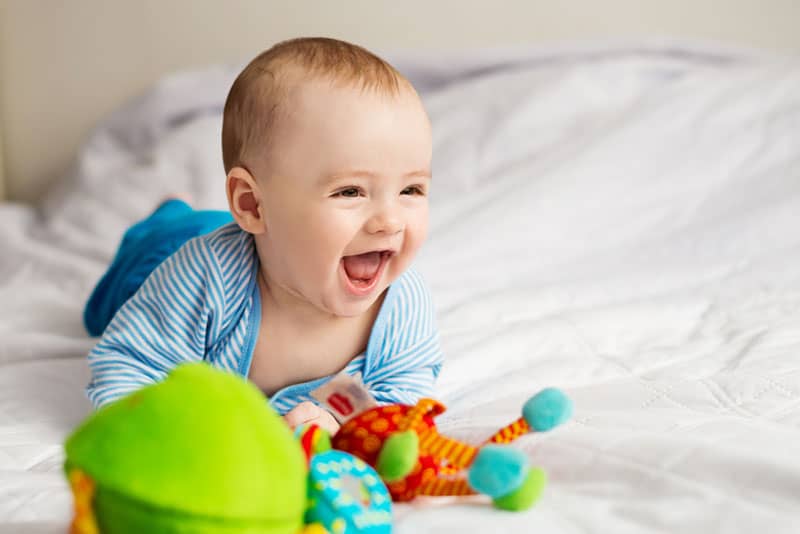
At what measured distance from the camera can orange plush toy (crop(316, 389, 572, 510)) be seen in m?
0.60

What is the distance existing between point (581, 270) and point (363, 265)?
639 millimetres

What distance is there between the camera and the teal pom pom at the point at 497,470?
60cm

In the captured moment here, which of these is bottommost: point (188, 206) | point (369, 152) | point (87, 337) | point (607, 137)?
point (87, 337)

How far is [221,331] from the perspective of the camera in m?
0.97

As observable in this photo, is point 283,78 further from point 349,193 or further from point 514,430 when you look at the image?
point 514,430

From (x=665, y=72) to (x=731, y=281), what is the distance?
2.47ft

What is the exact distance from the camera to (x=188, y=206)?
1457mm

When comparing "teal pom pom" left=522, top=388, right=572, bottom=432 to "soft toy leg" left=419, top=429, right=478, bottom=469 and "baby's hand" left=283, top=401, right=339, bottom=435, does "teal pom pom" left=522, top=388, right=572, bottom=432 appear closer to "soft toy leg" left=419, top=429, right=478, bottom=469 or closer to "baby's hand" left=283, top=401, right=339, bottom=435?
"soft toy leg" left=419, top=429, right=478, bottom=469

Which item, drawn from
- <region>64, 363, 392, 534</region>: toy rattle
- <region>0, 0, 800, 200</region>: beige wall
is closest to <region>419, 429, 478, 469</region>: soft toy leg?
<region>64, 363, 392, 534</region>: toy rattle

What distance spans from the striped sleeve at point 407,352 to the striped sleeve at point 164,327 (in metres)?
0.19

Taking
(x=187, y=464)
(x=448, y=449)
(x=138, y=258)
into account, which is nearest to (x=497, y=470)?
(x=448, y=449)

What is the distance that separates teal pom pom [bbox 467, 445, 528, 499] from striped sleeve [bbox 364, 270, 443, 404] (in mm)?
336

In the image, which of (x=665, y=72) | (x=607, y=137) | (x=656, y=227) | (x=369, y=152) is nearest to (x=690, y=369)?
(x=369, y=152)

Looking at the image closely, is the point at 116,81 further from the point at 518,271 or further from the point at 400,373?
the point at 400,373
